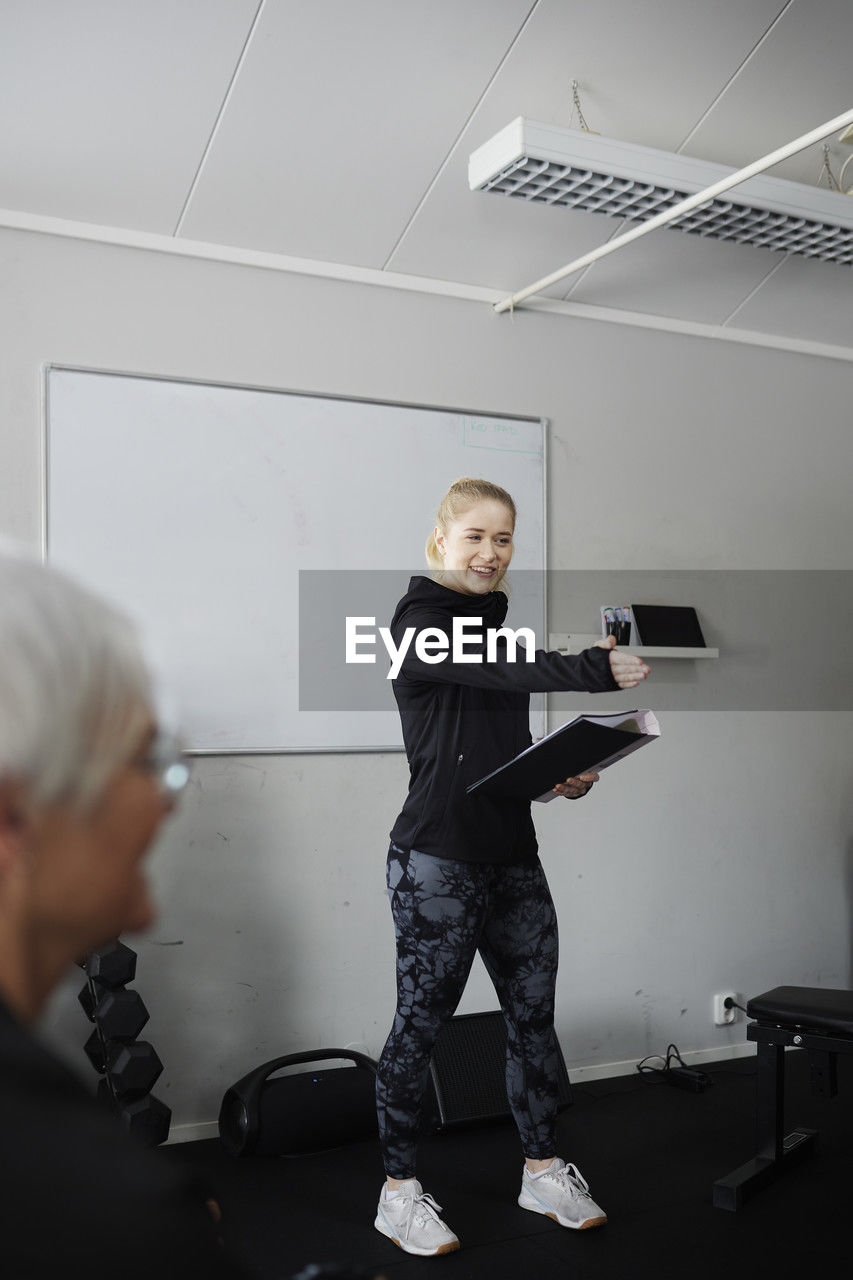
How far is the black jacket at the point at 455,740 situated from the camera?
85.3 inches

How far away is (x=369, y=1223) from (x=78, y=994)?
2.84ft

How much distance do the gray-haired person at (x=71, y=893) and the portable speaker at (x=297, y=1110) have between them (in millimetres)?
2237

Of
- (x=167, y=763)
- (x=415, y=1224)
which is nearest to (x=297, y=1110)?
(x=415, y=1224)

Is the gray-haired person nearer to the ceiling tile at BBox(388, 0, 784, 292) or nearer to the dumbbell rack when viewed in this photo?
the dumbbell rack

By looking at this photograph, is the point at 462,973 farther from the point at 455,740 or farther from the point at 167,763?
the point at 167,763

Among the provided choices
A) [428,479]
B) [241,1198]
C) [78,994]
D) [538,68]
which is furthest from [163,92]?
[241,1198]

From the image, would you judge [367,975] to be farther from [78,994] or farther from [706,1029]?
[706,1029]

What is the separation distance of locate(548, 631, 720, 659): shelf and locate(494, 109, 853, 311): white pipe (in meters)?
1.01

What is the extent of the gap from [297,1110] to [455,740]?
1129 mm

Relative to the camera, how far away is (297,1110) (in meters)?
2.69

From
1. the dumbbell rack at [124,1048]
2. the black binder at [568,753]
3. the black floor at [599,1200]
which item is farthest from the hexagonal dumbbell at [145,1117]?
the black binder at [568,753]

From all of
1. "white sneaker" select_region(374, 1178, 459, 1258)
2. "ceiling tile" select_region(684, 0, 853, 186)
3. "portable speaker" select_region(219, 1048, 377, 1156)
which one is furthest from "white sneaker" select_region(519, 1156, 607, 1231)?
"ceiling tile" select_region(684, 0, 853, 186)

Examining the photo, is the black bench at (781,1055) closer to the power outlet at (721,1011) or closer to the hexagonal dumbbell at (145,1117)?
the power outlet at (721,1011)

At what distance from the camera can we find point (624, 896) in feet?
11.2
